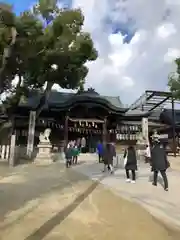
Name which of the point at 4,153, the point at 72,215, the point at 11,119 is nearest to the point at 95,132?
the point at 11,119

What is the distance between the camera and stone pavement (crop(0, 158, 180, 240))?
16.8 ft

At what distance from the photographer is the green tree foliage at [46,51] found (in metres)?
16.4

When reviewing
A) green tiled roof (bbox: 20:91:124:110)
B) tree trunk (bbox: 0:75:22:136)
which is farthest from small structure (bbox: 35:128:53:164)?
green tiled roof (bbox: 20:91:124:110)

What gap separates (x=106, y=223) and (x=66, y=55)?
1616 centimetres

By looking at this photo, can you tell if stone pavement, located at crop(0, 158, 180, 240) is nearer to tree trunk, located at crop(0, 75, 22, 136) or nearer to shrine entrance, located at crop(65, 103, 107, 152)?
tree trunk, located at crop(0, 75, 22, 136)

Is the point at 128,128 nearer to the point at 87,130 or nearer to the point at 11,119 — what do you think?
the point at 87,130

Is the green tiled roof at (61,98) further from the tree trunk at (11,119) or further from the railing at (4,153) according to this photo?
the railing at (4,153)

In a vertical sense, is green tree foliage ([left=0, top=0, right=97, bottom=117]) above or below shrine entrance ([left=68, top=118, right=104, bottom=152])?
above

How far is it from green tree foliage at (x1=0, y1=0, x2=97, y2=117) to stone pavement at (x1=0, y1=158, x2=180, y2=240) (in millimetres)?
7892

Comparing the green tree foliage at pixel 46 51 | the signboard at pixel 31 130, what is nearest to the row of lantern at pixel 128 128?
the green tree foliage at pixel 46 51

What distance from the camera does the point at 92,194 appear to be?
28.8ft

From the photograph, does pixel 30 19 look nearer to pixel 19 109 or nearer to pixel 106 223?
pixel 19 109

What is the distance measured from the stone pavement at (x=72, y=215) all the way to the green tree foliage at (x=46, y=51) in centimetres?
789

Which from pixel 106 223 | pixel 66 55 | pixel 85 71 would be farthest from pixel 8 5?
pixel 85 71
